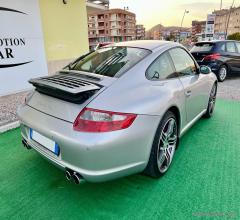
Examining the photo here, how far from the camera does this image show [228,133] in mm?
3744

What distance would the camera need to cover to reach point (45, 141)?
7.05ft

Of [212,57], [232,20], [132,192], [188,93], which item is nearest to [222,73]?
[212,57]

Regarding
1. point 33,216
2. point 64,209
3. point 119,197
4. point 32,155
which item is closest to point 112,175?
point 119,197

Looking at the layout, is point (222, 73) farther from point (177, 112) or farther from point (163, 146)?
point (163, 146)

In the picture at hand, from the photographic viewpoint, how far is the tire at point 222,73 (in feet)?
27.2

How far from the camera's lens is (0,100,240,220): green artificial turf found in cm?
209

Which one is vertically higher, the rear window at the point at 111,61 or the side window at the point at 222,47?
the rear window at the point at 111,61

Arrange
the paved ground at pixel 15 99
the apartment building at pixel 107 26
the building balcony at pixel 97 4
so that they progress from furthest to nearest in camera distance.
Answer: the apartment building at pixel 107 26 → the building balcony at pixel 97 4 → the paved ground at pixel 15 99

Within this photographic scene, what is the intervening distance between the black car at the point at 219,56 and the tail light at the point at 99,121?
7171 mm

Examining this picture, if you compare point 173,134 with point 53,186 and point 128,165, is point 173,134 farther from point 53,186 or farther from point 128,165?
point 53,186

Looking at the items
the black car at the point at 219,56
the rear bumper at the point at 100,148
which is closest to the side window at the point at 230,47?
the black car at the point at 219,56

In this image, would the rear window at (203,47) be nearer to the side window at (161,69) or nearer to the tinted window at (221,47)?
the tinted window at (221,47)

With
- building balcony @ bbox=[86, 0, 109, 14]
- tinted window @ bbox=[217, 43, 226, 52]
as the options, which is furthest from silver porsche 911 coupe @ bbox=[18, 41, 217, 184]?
building balcony @ bbox=[86, 0, 109, 14]

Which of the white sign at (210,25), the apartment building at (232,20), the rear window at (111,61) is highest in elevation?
the apartment building at (232,20)
